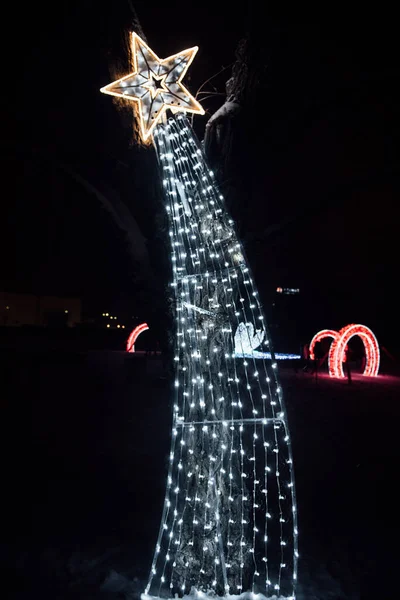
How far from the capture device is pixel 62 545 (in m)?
3.16

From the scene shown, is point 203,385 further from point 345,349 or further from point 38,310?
point 38,310

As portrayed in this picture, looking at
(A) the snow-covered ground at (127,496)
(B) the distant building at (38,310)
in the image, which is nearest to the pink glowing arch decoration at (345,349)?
(A) the snow-covered ground at (127,496)

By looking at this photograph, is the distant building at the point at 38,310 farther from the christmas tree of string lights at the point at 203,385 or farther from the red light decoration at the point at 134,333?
the christmas tree of string lights at the point at 203,385

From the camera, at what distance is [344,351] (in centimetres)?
1562

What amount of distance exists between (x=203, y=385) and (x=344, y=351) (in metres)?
14.3

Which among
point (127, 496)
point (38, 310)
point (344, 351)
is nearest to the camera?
point (127, 496)

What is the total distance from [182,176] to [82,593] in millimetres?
3085

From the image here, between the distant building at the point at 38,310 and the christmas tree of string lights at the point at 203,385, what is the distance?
1222 inches

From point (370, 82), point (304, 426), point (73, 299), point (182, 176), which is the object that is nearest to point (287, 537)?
point (182, 176)

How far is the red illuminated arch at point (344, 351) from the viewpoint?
15.4 meters

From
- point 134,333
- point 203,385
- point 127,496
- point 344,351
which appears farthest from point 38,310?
point 203,385

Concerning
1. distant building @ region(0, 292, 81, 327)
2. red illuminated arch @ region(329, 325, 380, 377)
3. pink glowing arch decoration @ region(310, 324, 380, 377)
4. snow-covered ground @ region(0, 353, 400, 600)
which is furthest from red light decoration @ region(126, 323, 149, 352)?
snow-covered ground @ region(0, 353, 400, 600)

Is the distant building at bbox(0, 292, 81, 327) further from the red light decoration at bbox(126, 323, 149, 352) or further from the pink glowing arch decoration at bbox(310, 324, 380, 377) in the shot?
the pink glowing arch decoration at bbox(310, 324, 380, 377)

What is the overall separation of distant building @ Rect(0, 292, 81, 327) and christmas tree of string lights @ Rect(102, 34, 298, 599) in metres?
31.0
